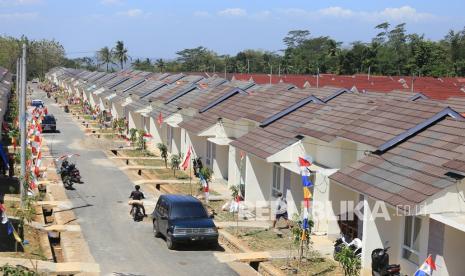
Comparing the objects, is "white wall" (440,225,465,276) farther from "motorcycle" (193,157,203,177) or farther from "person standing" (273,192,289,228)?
"motorcycle" (193,157,203,177)

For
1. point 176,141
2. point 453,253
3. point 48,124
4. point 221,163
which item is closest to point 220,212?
point 221,163

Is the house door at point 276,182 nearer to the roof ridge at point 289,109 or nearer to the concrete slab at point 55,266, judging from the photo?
the roof ridge at point 289,109

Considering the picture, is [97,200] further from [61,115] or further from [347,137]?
[61,115]

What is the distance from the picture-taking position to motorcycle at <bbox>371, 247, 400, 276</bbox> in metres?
14.5

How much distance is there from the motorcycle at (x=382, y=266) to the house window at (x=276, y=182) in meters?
9.32

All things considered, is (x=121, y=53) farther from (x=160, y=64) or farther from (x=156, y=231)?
(x=156, y=231)

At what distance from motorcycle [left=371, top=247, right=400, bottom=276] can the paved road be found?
397cm

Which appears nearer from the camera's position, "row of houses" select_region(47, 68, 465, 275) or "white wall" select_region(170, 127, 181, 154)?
"row of houses" select_region(47, 68, 465, 275)

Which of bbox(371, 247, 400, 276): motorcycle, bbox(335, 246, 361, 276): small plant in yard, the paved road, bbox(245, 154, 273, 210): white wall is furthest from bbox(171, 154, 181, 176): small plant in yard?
bbox(371, 247, 400, 276): motorcycle

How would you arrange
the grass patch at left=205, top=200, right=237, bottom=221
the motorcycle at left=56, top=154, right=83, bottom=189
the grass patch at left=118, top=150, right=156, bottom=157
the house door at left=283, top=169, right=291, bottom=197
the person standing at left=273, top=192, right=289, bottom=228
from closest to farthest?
the person standing at left=273, top=192, right=289, bottom=228
the house door at left=283, top=169, right=291, bottom=197
the grass patch at left=205, top=200, right=237, bottom=221
the motorcycle at left=56, top=154, right=83, bottom=189
the grass patch at left=118, top=150, right=156, bottom=157

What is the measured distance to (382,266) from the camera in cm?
1446

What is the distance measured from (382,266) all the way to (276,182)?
33.1 feet

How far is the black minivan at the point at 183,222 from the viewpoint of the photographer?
18422 mm

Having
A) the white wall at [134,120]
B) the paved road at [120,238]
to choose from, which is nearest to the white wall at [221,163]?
the paved road at [120,238]
